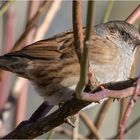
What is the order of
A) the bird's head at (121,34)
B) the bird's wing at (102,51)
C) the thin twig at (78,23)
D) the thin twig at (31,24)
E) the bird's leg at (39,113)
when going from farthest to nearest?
1. the bird's head at (121,34)
2. the bird's wing at (102,51)
3. the thin twig at (31,24)
4. the bird's leg at (39,113)
5. the thin twig at (78,23)

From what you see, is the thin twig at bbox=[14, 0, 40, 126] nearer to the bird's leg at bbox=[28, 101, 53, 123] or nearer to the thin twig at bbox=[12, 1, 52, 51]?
the thin twig at bbox=[12, 1, 52, 51]

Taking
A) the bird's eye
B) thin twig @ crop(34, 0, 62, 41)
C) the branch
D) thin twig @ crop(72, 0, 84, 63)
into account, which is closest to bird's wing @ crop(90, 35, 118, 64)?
the bird's eye

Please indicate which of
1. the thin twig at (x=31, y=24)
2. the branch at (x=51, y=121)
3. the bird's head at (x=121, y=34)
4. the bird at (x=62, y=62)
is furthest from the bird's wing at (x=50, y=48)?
the branch at (x=51, y=121)

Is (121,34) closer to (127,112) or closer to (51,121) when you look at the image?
(51,121)

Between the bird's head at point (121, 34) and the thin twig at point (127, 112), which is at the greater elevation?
the thin twig at point (127, 112)

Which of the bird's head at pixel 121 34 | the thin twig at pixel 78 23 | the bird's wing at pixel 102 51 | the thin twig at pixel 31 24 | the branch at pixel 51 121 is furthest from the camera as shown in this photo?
the bird's head at pixel 121 34

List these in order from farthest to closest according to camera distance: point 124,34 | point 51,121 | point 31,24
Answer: point 124,34 < point 31,24 < point 51,121

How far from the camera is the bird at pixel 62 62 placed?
2277 mm

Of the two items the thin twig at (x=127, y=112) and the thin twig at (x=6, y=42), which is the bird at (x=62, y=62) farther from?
the thin twig at (x=127, y=112)

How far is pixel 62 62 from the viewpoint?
2.45 metres

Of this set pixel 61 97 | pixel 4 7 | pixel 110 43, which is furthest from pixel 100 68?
pixel 4 7

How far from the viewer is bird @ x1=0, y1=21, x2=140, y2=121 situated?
2277 millimetres

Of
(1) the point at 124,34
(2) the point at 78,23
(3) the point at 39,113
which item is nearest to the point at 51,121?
(3) the point at 39,113

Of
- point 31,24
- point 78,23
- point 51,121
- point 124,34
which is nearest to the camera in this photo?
point 78,23
